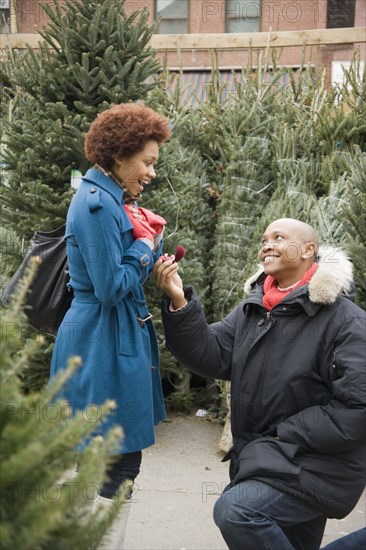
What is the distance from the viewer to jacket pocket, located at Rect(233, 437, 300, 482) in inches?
106

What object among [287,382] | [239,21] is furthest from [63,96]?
[239,21]

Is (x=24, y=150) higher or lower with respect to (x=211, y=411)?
higher

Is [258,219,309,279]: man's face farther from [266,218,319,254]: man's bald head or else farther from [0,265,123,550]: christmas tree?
[0,265,123,550]: christmas tree

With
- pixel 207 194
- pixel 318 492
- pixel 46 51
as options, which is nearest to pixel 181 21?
pixel 207 194

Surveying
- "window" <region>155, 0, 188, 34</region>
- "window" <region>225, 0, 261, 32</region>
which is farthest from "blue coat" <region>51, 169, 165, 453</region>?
"window" <region>155, 0, 188, 34</region>

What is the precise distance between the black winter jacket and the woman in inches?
8.2

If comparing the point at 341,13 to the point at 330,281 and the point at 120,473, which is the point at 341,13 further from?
the point at 120,473

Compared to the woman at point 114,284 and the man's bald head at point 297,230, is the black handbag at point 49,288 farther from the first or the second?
the man's bald head at point 297,230

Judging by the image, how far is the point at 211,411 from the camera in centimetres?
624

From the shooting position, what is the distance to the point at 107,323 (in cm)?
300

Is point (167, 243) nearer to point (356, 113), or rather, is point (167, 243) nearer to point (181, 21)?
point (356, 113)

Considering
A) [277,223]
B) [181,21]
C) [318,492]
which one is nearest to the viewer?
[318,492]

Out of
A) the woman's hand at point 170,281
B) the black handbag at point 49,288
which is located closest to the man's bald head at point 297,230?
the woman's hand at point 170,281

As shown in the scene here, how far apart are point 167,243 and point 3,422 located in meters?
4.11
